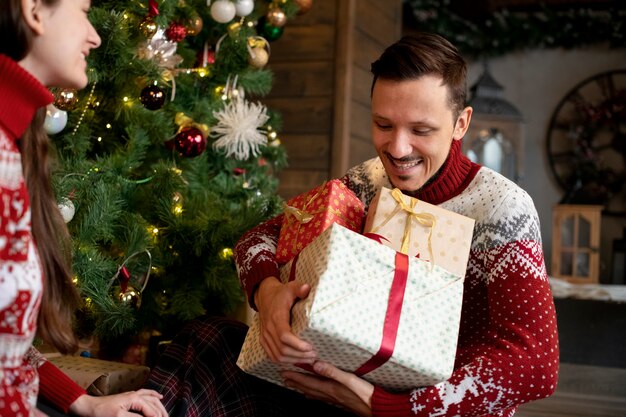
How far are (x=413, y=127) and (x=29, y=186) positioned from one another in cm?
74

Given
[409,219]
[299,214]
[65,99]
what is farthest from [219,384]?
[65,99]

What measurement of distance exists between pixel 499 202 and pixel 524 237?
89mm

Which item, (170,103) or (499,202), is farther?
(170,103)

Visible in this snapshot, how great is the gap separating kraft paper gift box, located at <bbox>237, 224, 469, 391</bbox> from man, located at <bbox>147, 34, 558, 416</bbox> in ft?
0.14

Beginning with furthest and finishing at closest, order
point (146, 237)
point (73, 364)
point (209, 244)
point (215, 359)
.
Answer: point (209, 244)
point (146, 237)
point (73, 364)
point (215, 359)

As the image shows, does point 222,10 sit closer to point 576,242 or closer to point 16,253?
point 16,253

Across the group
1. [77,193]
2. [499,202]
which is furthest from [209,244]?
[499,202]

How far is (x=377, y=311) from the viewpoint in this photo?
1.22 m

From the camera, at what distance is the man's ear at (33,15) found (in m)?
0.98

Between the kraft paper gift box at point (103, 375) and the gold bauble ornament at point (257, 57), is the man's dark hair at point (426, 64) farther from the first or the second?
the gold bauble ornament at point (257, 57)

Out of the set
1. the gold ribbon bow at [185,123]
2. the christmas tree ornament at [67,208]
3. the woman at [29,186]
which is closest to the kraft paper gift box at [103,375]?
the christmas tree ornament at [67,208]

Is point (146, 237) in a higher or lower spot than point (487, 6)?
lower

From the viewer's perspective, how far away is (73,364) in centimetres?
174

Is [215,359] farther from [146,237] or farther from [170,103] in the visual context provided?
[170,103]
